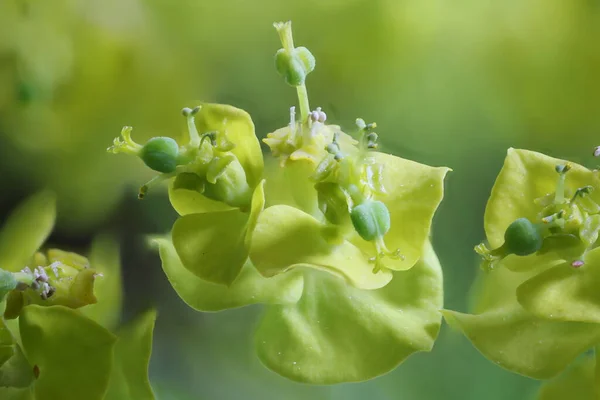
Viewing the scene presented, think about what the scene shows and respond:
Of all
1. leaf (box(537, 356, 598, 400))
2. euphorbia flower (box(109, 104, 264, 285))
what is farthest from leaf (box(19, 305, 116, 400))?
leaf (box(537, 356, 598, 400))

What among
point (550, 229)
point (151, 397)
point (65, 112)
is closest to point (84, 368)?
point (151, 397)

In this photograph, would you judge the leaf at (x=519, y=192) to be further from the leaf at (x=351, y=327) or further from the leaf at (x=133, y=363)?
the leaf at (x=133, y=363)

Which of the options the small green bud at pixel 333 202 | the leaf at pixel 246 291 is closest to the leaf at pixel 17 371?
the leaf at pixel 246 291

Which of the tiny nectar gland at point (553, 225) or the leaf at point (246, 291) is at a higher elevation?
the tiny nectar gland at point (553, 225)

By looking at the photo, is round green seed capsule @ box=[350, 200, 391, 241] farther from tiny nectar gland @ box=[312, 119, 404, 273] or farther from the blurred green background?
the blurred green background

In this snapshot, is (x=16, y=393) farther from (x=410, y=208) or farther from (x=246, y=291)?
(x=410, y=208)

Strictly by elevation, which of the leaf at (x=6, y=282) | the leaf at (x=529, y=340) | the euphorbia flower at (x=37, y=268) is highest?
the leaf at (x=6, y=282)
